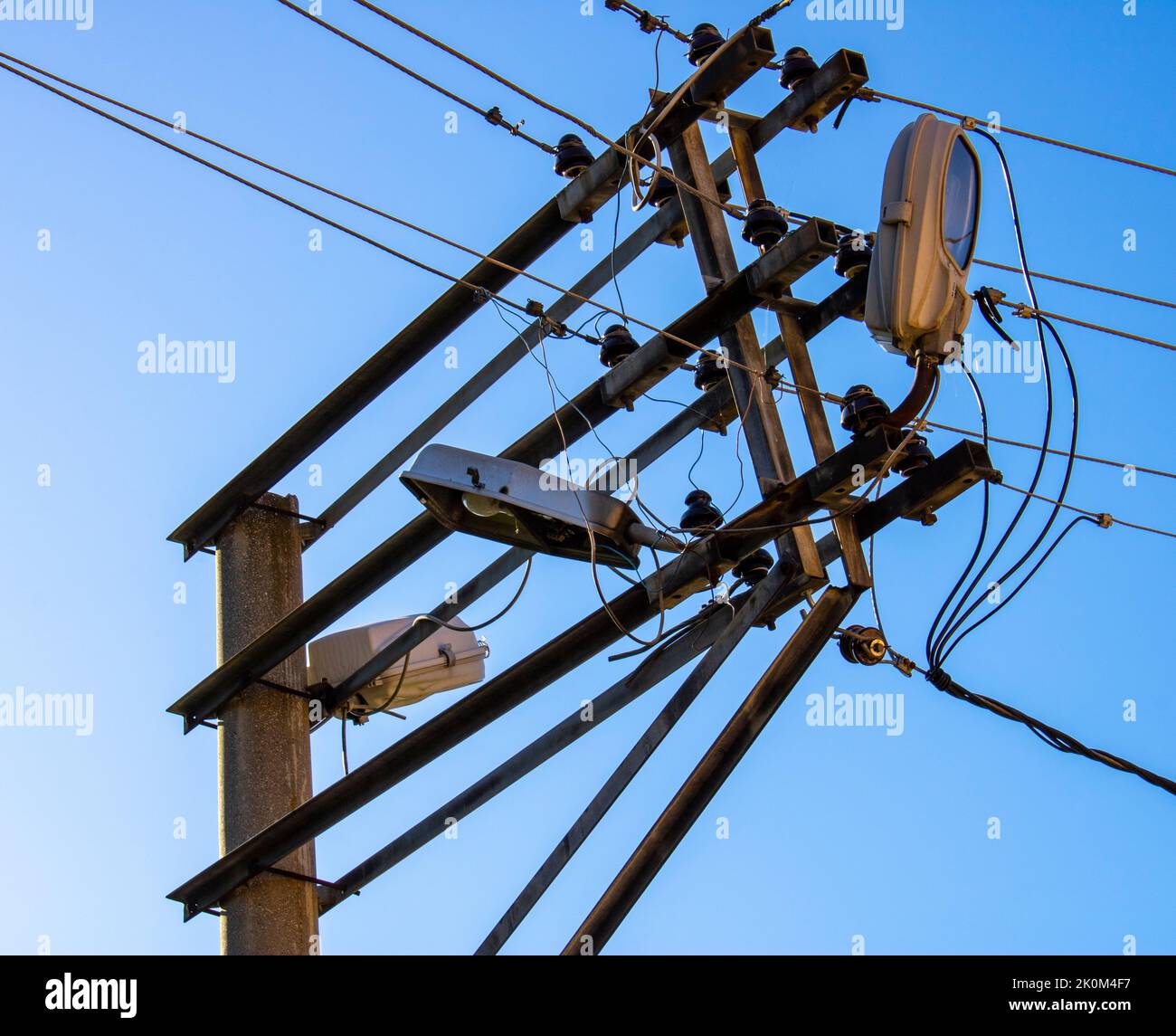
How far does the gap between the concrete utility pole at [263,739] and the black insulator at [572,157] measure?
2702 mm

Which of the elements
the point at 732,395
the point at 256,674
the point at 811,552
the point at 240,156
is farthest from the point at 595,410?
the point at 256,674

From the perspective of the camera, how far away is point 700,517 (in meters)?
7.41

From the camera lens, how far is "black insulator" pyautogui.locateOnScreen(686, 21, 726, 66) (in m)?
7.91

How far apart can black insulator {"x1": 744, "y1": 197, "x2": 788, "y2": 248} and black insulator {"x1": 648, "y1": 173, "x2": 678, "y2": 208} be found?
0.57 m

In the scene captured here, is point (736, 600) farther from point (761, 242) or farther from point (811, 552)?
point (761, 242)

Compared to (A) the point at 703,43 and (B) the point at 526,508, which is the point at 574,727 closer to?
(B) the point at 526,508

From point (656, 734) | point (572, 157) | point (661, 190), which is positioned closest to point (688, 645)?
point (656, 734)

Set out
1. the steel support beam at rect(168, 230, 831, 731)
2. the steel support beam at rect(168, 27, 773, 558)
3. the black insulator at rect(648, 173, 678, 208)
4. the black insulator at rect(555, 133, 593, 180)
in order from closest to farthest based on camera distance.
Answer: the steel support beam at rect(168, 230, 831, 731), the steel support beam at rect(168, 27, 773, 558), the black insulator at rect(648, 173, 678, 208), the black insulator at rect(555, 133, 593, 180)

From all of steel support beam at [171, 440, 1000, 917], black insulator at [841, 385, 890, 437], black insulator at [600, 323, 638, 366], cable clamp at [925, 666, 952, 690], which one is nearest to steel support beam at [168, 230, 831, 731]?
black insulator at [600, 323, 638, 366]

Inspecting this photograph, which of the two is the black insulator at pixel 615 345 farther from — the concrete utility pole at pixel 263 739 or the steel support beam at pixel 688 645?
the concrete utility pole at pixel 263 739

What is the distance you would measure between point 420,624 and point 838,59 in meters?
3.35

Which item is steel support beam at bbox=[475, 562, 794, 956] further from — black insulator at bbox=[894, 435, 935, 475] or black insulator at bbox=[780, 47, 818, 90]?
black insulator at bbox=[780, 47, 818, 90]

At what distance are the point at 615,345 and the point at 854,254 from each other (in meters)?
1.07

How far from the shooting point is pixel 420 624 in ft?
30.5
